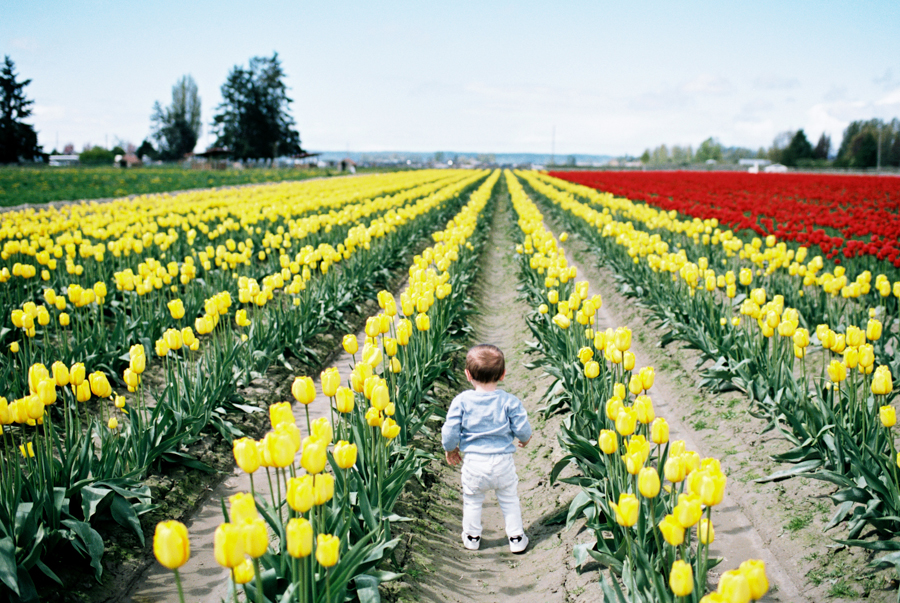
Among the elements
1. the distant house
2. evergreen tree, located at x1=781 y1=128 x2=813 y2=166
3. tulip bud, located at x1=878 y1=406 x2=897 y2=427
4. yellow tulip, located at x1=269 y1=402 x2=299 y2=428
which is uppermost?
evergreen tree, located at x1=781 y1=128 x2=813 y2=166

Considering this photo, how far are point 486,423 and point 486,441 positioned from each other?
0.11 metres

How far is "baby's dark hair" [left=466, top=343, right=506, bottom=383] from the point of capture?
12.7 ft

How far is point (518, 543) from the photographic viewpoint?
3.83 meters

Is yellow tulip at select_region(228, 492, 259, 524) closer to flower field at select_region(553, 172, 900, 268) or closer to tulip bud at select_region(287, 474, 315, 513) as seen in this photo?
tulip bud at select_region(287, 474, 315, 513)

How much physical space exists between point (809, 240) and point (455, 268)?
5.31 metres

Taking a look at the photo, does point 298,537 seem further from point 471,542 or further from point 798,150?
point 798,150

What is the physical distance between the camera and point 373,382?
131 inches

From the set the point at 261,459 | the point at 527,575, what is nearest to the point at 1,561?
the point at 261,459

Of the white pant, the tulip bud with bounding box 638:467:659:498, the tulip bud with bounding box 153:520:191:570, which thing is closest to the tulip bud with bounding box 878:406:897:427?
the tulip bud with bounding box 638:467:659:498

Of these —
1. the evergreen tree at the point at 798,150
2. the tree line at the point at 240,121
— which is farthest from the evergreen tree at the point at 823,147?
the tree line at the point at 240,121

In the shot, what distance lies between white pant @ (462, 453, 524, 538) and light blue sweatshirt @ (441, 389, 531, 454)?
0.06 metres

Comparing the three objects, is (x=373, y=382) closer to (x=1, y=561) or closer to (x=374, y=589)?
(x=374, y=589)

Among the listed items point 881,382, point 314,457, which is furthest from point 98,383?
point 881,382

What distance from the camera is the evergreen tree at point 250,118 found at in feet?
281
